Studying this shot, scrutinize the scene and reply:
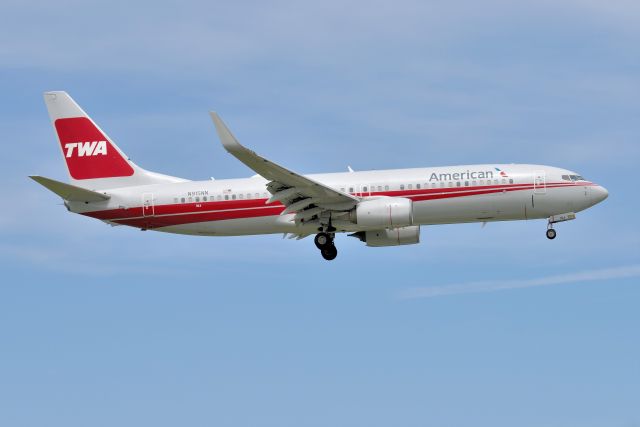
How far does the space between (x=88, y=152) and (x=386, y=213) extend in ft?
53.6

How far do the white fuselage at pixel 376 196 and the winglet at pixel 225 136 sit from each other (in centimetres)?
680

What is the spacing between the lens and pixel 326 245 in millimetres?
54031

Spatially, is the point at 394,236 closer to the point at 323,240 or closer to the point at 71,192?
the point at 323,240

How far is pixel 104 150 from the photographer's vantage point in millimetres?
57562

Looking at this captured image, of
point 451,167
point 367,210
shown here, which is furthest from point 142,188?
point 451,167

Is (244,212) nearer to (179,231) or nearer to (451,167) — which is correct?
(179,231)

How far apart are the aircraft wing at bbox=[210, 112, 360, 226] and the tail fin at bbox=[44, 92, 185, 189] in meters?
7.05

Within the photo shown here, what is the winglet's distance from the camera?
149 ft

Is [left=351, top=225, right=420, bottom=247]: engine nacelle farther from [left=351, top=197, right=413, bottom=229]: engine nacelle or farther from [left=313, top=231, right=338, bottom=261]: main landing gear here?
[left=351, top=197, right=413, bottom=229]: engine nacelle

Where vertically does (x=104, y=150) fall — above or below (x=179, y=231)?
above

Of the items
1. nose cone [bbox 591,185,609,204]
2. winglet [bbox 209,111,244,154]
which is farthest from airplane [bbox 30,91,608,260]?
winglet [bbox 209,111,244,154]

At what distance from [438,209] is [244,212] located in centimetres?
899

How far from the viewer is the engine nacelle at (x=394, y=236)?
2152 inches

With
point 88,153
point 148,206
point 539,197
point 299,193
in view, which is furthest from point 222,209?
point 539,197
